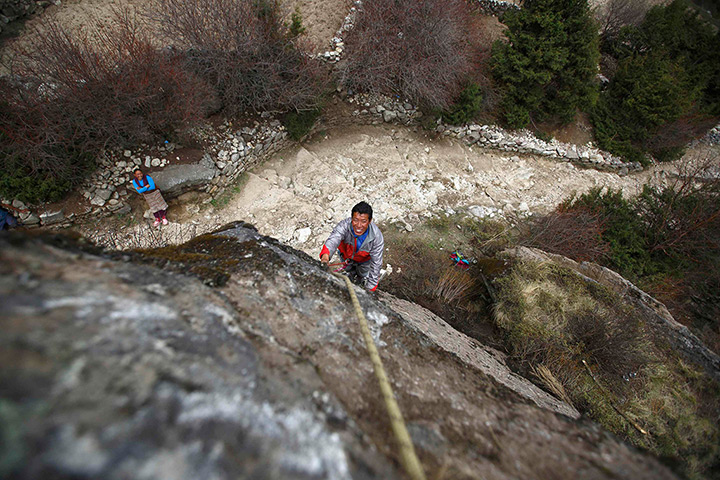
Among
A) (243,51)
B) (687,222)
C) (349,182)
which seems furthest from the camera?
(349,182)

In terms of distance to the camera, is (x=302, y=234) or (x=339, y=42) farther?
(x=339, y=42)

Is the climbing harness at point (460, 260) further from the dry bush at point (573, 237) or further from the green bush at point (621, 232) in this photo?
the green bush at point (621, 232)

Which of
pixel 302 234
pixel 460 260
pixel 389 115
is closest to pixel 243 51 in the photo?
pixel 389 115

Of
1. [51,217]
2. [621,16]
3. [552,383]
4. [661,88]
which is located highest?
[621,16]

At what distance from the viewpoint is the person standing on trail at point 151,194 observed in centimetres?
571

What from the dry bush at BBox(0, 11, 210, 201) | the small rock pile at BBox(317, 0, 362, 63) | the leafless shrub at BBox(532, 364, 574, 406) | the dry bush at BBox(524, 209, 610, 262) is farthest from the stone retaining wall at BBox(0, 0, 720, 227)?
the leafless shrub at BBox(532, 364, 574, 406)

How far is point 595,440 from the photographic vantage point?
149cm

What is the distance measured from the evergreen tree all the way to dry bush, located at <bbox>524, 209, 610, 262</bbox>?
12.9 feet

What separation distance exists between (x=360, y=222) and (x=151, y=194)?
488cm

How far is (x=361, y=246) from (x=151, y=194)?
4.80m

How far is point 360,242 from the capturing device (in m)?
3.70

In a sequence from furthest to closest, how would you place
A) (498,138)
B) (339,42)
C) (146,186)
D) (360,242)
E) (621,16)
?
(621,16) < (498,138) < (339,42) < (146,186) < (360,242)

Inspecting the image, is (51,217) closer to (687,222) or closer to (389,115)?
(389,115)

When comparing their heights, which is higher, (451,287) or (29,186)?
(29,186)
